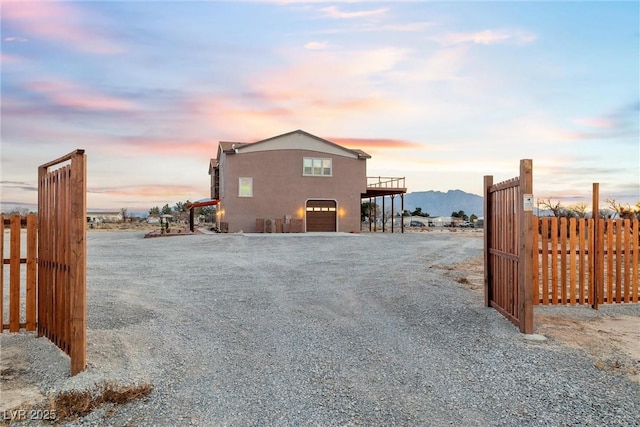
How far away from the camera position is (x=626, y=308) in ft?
25.9

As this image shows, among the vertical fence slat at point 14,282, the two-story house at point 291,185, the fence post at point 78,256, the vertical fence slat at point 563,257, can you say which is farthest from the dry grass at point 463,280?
the two-story house at point 291,185

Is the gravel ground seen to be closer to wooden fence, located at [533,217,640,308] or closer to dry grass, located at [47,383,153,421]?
dry grass, located at [47,383,153,421]

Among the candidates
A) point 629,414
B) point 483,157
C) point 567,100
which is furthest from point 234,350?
point 483,157

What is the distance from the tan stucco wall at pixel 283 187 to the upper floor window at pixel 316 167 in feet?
1.08

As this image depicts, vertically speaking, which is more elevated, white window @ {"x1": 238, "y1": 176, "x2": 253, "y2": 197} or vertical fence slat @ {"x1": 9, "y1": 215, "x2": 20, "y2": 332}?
white window @ {"x1": 238, "y1": 176, "x2": 253, "y2": 197}

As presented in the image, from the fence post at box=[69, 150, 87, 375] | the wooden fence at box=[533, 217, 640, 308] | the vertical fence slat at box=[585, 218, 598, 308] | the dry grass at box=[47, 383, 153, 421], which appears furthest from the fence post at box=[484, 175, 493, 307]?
the fence post at box=[69, 150, 87, 375]

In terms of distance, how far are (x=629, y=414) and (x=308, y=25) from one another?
15604 millimetres

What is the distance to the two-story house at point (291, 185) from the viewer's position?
29375mm

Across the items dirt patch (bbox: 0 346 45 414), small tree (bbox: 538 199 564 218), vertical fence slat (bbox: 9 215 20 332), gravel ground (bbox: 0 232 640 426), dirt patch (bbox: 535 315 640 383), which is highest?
small tree (bbox: 538 199 564 218)

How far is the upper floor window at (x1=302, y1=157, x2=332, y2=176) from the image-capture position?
30844mm

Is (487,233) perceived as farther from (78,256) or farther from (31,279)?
(31,279)

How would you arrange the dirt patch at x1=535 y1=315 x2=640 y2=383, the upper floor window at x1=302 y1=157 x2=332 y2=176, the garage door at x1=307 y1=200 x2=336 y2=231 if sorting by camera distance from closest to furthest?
the dirt patch at x1=535 y1=315 x2=640 y2=383
the upper floor window at x1=302 y1=157 x2=332 y2=176
the garage door at x1=307 y1=200 x2=336 y2=231

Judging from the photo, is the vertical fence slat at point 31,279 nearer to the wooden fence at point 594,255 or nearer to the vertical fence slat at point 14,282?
the vertical fence slat at point 14,282

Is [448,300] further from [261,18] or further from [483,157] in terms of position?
[483,157]
